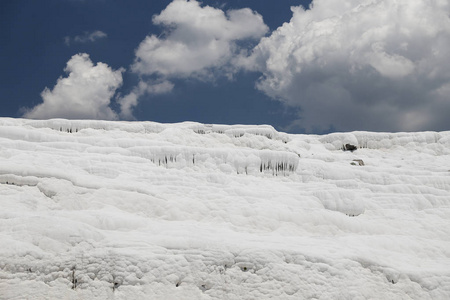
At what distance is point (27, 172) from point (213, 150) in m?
6.91

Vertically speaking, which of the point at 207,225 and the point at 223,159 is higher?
the point at 223,159

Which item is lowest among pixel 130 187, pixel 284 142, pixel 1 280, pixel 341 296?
pixel 341 296

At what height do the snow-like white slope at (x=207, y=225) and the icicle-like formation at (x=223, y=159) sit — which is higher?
the icicle-like formation at (x=223, y=159)

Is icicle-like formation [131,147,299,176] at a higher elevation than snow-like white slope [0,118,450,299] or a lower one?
higher

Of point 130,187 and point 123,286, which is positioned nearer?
point 123,286

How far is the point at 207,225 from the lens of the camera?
990 cm

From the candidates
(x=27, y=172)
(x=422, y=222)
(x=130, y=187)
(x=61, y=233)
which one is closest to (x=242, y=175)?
(x=130, y=187)

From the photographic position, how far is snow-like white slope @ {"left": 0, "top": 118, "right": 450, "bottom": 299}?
6.82 meters

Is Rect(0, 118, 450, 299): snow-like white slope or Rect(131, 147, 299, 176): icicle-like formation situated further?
Rect(131, 147, 299, 176): icicle-like formation

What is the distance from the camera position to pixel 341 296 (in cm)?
722

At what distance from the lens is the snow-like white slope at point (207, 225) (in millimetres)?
6820

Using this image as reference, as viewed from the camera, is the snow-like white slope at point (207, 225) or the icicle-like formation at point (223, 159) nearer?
the snow-like white slope at point (207, 225)

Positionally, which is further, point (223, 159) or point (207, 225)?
point (223, 159)

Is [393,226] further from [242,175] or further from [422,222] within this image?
[242,175]
